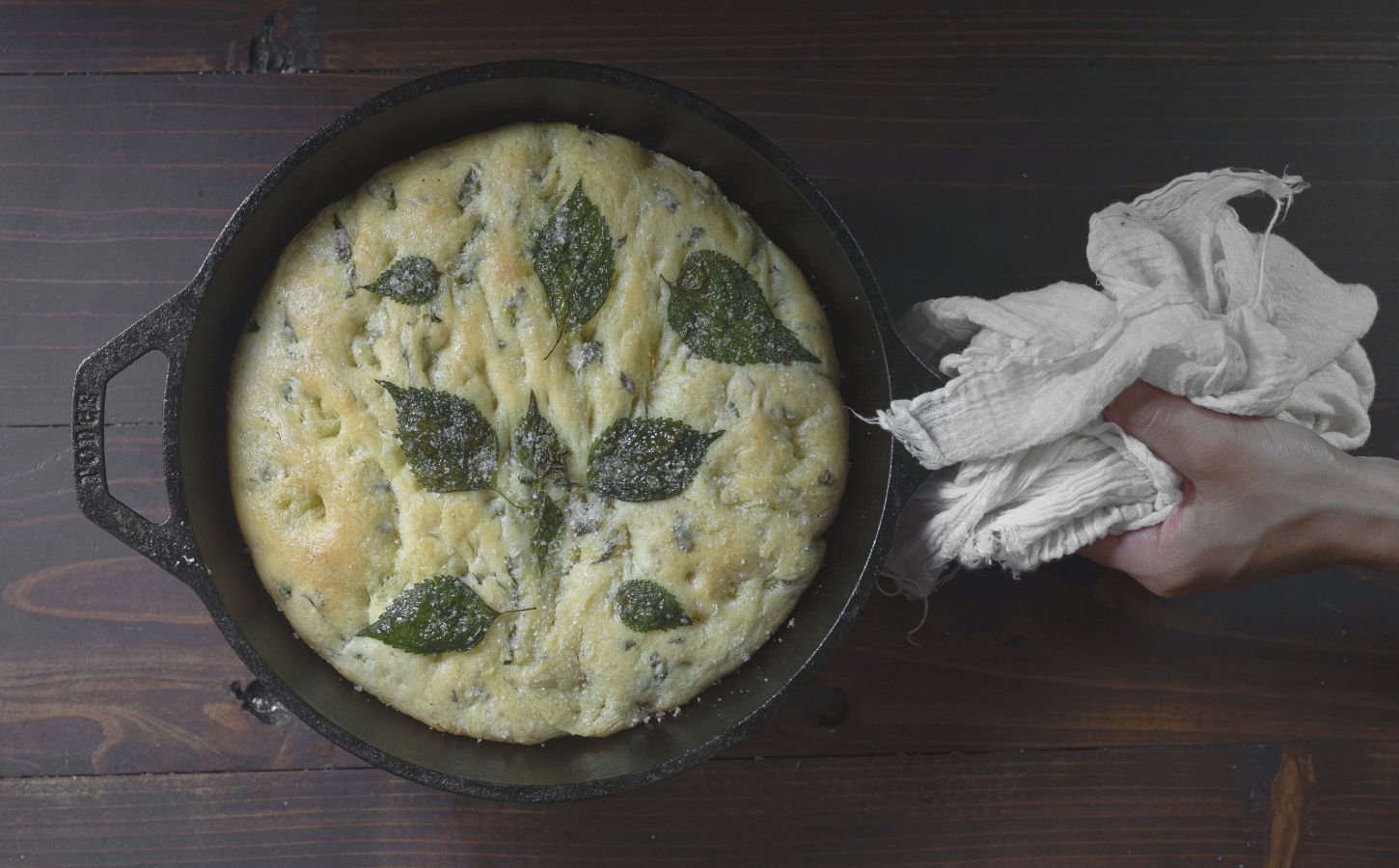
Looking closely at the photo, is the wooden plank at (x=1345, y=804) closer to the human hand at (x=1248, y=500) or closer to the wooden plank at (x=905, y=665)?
the wooden plank at (x=905, y=665)

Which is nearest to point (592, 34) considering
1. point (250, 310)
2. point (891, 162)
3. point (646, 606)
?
point (891, 162)

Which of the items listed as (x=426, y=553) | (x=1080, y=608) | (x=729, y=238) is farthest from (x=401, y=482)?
(x=1080, y=608)

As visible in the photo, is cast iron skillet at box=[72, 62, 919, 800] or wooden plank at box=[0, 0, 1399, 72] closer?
cast iron skillet at box=[72, 62, 919, 800]

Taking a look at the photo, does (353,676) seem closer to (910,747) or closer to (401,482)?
(401,482)

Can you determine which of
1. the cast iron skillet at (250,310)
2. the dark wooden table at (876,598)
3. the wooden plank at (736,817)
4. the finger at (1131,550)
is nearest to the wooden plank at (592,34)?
the dark wooden table at (876,598)

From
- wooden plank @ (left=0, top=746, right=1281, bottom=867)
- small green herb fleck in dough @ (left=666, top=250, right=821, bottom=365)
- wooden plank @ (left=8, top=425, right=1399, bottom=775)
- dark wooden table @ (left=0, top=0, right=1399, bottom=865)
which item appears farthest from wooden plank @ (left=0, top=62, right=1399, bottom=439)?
Answer: wooden plank @ (left=0, top=746, right=1281, bottom=867)

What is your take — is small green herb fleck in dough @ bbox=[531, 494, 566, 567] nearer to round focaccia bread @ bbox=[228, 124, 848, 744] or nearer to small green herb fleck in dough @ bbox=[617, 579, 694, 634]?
round focaccia bread @ bbox=[228, 124, 848, 744]
